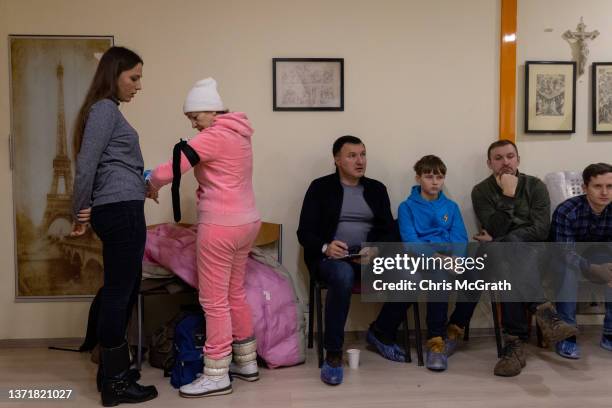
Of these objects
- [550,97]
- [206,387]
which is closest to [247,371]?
[206,387]

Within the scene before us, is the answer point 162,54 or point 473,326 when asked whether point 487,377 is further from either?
point 162,54

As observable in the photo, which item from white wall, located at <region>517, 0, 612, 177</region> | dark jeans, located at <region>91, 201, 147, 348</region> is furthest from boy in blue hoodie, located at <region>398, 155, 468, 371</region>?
dark jeans, located at <region>91, 201, 147, 348</region>

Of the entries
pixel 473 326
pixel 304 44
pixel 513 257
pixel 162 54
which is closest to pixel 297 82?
pixel 304 44

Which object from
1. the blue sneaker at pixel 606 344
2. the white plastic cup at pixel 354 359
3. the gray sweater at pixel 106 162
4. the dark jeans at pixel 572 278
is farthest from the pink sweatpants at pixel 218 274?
the blue sneaker at pixel 606 344

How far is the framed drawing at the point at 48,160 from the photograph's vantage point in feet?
10.8

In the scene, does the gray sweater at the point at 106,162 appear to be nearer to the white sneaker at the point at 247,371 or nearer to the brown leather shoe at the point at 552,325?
the white sneaker at the point at 247,371

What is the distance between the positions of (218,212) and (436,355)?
52.4 inches

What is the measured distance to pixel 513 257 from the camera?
313 centimetres

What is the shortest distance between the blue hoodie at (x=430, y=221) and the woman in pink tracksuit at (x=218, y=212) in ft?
3.08

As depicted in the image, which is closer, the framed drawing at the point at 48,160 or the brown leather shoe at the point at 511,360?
the brown leather shoe at the point at 511,360

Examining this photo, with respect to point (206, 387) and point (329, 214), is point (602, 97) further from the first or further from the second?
point (206, 387)

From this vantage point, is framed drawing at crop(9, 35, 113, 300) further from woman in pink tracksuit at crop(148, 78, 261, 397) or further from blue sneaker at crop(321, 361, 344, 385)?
blue sneaker at crop(321, 361, 344, 385)

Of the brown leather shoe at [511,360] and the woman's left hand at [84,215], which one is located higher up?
the woman's left hand at [84,215]

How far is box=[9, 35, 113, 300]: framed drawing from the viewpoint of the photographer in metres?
3.30
